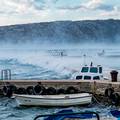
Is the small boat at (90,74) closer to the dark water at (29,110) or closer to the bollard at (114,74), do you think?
the bollard at (114,74)

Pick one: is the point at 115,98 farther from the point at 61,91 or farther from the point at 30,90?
the point at 30,90

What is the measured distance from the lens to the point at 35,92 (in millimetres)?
39406

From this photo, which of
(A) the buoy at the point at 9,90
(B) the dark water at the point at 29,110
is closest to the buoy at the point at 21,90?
(A) the buoy at the point at 9,90

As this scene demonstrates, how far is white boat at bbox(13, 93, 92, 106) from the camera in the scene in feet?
115

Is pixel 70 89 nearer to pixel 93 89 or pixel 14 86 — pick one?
pixel 93 89

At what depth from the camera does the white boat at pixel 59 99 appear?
1382 inches

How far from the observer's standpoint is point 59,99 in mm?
35062

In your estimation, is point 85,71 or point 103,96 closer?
point 103,96

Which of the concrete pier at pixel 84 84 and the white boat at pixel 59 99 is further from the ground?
the concrete pier at pixel 84 84

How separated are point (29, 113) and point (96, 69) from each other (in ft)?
33.3

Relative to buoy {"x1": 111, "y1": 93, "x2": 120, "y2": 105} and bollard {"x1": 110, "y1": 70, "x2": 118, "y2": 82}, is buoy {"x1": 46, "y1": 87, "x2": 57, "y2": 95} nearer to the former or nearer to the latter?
bollard {"x1": 110, "y1": 70, "x2": 118, "y2": 82}

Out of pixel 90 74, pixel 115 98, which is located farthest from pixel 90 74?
pixel 115 98

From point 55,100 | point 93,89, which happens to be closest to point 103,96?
point 93,89

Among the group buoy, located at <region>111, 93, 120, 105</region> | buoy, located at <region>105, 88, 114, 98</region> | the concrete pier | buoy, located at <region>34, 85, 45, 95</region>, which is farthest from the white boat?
buoy, located at <region>34, 85, 45, 95</region>
